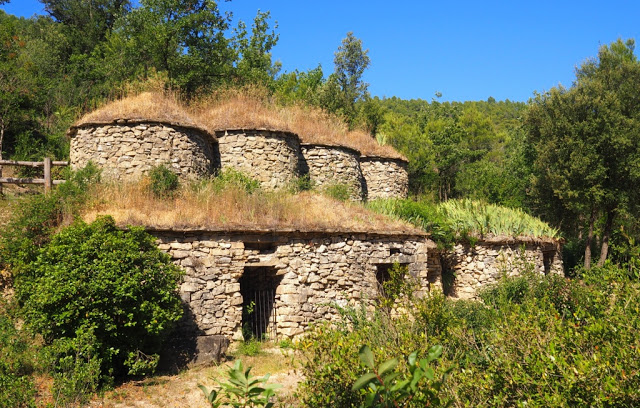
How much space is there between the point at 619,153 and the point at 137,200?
1630 centimetres

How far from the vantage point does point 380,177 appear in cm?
1950

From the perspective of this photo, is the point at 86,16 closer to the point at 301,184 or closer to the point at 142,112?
the point at 142,112

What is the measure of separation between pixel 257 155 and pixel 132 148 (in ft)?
12.0

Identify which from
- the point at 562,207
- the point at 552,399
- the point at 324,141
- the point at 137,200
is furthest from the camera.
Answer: the point at 562,207

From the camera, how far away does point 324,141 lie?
16.9 m

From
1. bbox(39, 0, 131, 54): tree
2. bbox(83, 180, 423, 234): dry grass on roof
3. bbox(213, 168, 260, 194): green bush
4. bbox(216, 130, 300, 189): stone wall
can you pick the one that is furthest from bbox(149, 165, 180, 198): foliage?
bbox(39, 0, 131, 54): tree

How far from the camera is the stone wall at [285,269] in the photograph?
10398 millimetres

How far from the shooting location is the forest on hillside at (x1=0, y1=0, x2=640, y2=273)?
17656 mm

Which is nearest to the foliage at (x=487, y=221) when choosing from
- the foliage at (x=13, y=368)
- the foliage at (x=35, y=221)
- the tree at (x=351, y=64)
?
the foliage at (x=35, y=221)

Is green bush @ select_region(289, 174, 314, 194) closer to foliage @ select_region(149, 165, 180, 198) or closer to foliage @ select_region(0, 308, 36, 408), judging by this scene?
foliage @ select_region(149, 165, 180, 198)

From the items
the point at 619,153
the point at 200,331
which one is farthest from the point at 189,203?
the point at 619,153

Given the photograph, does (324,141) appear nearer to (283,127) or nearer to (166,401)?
(283,127)

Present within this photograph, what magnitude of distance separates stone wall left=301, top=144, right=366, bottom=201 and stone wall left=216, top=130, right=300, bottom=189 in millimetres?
1879

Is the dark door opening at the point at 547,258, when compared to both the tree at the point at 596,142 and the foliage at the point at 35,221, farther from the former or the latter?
the foliage at the point at 35,221
